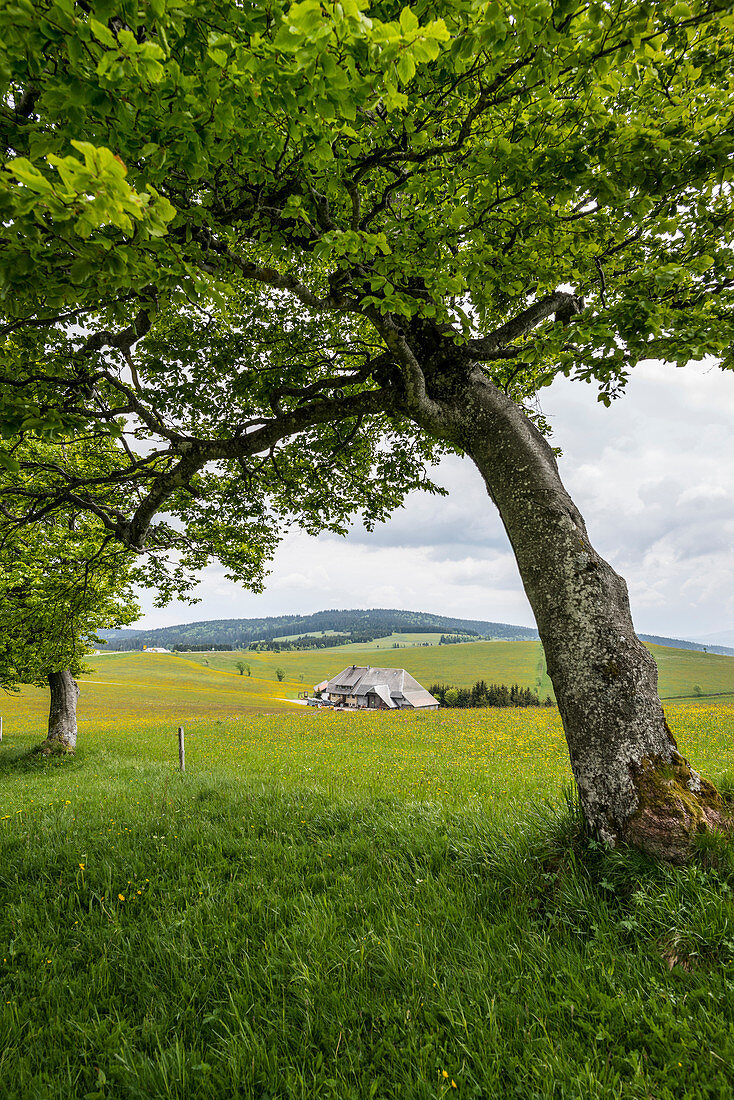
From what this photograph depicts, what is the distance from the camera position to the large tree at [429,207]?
2.56 m

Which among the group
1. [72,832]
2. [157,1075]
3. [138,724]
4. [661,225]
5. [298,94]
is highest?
[661,225]

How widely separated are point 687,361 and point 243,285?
22.3ft

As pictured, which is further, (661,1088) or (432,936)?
(432,936)

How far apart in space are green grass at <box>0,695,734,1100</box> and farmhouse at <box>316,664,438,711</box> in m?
74.9

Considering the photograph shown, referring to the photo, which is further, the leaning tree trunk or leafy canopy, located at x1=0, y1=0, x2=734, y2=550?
the leaning tree trunk

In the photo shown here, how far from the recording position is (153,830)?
6801 millimetres

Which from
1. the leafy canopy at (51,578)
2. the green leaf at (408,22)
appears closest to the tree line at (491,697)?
the leafy canopy at (51,578)

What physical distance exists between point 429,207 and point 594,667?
486 centimetres

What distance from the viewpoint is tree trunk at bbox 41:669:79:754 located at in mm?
18453

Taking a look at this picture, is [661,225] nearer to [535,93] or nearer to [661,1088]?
[535,93]

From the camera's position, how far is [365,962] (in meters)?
3.40

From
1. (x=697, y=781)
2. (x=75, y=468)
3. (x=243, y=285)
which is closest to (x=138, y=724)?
(x=75, y=468)

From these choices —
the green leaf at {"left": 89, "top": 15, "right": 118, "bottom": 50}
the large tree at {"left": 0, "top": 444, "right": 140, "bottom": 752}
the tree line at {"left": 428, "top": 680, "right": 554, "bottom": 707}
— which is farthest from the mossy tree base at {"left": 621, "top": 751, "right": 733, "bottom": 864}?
the tree line at {"left": 428, "top": 680, "right": 554, "bottom": 707}

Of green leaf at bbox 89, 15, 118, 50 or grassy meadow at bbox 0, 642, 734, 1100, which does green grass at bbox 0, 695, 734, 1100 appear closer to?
grassy meadow at bbox 0, 642, 734, 1100
